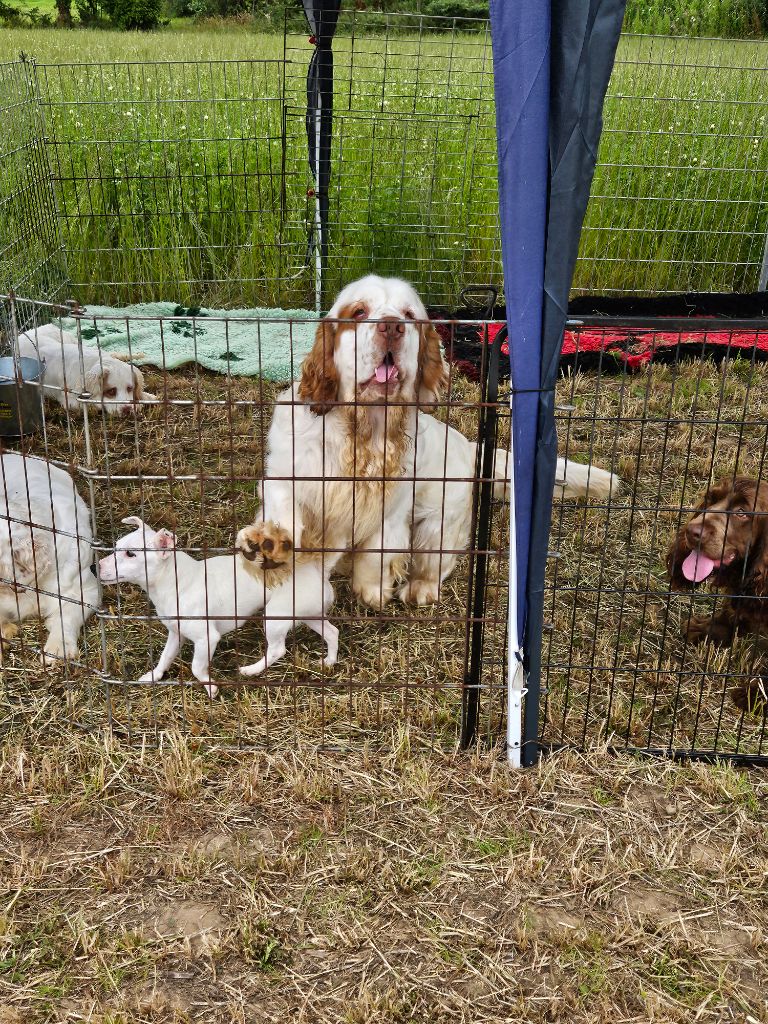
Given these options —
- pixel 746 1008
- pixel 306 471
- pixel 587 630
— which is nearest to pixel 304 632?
pixel 306 471

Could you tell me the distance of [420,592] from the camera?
4.27 metres

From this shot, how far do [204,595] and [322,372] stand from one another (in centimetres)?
95

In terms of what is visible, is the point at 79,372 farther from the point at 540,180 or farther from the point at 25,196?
the point at 540,180

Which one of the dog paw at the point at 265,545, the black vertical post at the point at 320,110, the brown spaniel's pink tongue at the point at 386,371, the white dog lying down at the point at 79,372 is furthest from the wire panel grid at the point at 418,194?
the dog paw at the point at 265,545

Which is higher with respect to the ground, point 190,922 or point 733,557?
point 733,557

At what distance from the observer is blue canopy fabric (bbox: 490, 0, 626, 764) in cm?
244

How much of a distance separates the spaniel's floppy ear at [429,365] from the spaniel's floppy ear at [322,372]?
33cm

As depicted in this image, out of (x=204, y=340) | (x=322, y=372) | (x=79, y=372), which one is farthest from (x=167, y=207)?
(x=322, y=372)

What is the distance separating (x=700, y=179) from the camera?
8602 millimetres

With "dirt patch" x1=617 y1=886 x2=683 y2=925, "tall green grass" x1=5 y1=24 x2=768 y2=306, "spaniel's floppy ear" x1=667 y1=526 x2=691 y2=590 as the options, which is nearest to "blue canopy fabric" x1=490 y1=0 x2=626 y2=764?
"dirt patch" x1=617 y1=886 x2=683 y2=925

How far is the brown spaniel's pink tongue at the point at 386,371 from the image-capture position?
3555 millimetres

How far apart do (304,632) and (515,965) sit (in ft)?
5.62

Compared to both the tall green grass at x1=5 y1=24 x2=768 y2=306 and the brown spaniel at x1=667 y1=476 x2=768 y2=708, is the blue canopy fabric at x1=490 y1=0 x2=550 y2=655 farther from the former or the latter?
the tall green grass at x1=5 y1=24 x2=768 y2=306

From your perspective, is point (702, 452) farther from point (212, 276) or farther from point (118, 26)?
point (118, 26)
